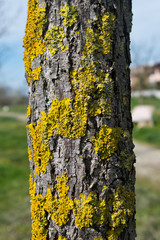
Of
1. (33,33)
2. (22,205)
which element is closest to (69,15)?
(33,33)

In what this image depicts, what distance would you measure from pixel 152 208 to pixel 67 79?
15.4 feet

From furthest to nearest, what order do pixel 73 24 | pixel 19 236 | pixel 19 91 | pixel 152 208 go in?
pixel 19 91
pixel 152 208
pixel 19 236
pixel 73 24

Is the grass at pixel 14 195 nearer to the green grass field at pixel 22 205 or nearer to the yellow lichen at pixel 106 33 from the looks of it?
the green grass field at pixel 22 205

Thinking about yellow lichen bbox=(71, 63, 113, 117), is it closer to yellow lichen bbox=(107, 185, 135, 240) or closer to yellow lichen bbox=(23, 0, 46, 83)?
yellow lichen bbox=(23, 0, 46, 83)

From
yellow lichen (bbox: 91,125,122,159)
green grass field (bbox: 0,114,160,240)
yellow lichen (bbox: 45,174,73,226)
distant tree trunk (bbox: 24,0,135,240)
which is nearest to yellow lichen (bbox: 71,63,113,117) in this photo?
distant tree trunk (bbox: 24,0,135,240)

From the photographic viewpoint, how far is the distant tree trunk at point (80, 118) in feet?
5.23

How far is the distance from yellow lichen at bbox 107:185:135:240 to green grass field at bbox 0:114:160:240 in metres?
2.97

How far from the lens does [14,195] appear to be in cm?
616

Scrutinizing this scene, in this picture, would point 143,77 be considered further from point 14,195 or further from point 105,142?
point 105,142

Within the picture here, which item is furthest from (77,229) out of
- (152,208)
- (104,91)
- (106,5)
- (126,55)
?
(152,208)

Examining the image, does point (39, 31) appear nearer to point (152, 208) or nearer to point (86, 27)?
point (86, 27)

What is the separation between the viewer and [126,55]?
1754mm

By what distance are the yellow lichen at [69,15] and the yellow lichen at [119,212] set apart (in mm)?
1092

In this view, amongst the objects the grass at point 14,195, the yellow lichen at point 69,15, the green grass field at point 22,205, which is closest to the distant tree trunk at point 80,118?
the yellow lichen at point 69,15
